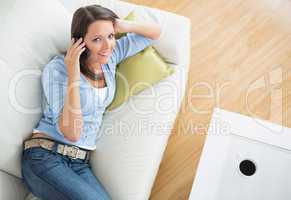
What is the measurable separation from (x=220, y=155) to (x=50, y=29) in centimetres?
81

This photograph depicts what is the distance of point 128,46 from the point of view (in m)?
1.54

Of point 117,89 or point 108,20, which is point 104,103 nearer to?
point 117,89

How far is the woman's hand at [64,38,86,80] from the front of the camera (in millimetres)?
1399

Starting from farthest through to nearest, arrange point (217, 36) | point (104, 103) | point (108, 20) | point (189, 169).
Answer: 1. point (217, 36)
2. point (189, 169)
3. point (104, 103)
4. point (108, 20)

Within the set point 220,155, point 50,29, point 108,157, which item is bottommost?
point 108,157

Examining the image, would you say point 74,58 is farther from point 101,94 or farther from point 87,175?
point 87,175

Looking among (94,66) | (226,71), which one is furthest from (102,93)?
(226,71)

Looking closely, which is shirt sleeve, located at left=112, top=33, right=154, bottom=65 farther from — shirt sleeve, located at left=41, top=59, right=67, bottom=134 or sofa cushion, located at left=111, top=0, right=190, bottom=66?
shirt sleeve, located at left=41, top=59, right=67, bottom=134

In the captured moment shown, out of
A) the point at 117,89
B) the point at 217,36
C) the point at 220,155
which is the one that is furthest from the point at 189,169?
the point at 217,36

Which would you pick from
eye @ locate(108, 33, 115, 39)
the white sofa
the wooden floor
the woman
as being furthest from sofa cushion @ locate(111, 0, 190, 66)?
the wooden floor

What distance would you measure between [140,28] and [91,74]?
0.27 m

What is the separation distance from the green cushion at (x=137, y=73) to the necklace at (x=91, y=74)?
0.31ft

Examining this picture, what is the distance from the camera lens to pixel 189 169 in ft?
6.31

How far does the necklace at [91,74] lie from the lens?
1.47 meters
